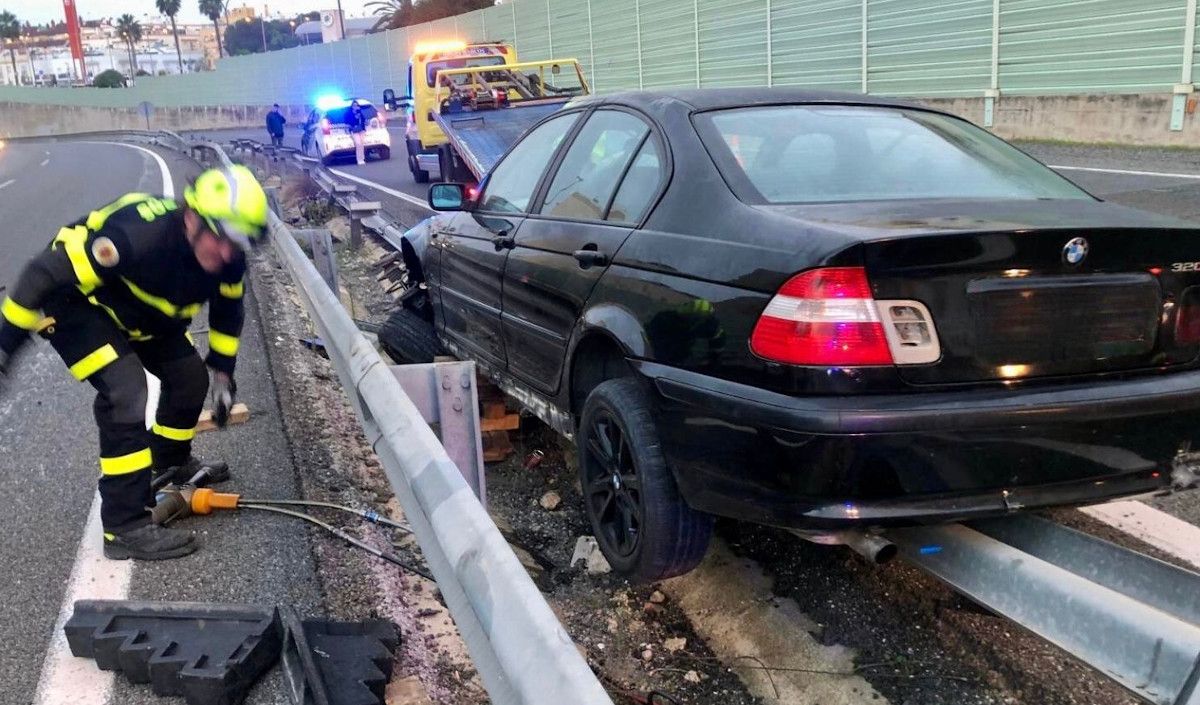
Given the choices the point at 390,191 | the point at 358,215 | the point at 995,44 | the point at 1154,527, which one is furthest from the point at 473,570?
the point at 995,44

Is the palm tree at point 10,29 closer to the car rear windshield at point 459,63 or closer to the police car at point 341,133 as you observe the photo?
the police car at point 341,133

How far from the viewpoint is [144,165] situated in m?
26.2

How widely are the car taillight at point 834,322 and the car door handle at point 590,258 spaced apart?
0.97 metres

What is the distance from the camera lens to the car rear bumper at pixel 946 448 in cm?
253

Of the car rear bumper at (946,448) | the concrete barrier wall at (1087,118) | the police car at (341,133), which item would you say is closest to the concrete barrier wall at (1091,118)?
the concrete barrier wall at (1087,118)

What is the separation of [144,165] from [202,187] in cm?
2528

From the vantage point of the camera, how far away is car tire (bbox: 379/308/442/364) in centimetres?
577

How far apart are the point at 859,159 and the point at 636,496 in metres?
1.39

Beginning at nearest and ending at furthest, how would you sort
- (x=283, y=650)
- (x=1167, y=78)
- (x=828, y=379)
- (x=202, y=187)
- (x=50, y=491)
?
(x=828, y=379), (x=283, y=650), (x=202, y=187), (x=50, y=491), (x=1167, y=78)

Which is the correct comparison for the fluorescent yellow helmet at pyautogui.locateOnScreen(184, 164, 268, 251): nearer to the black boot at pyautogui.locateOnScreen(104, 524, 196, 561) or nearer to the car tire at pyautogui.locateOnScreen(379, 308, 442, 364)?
the black boot at pyautogui.locateOnScreen(104, 524, 196, 561)

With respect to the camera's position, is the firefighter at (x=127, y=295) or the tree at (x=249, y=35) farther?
the tree at (x=249, y=35)

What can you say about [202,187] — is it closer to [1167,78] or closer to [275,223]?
[275,223]

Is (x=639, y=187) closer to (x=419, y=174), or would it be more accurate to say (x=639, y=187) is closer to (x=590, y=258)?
(x=590, y=258)

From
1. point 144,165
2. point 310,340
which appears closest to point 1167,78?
point 310,340
